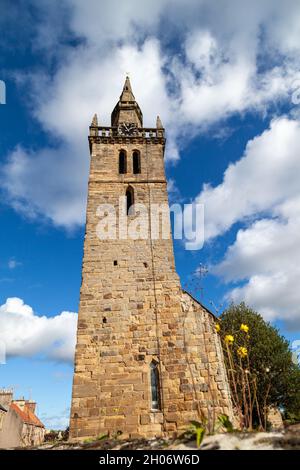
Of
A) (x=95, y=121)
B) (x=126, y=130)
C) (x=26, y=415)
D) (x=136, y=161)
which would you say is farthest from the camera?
(x=26, y=415)

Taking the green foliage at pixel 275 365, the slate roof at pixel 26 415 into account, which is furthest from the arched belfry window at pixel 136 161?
the slate roof at pixel 26 415

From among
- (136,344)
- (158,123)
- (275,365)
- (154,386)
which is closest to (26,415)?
(275,365)

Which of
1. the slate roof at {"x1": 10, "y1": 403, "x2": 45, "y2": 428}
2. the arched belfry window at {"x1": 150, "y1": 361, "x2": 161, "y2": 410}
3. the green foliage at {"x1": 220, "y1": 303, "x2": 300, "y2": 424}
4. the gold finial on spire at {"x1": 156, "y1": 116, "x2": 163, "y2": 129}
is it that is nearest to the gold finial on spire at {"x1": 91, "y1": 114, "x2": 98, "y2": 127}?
the gold finial on spire at {"x1": 156, "y1": 116, "x2": 163, "y2": 129}

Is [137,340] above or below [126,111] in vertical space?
below

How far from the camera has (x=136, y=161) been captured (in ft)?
52.5

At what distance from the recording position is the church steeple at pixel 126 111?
1956cm

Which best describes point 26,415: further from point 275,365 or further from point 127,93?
point 127,93

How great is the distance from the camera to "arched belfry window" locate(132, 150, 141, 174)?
15.5m

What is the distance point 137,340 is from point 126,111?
1491cm

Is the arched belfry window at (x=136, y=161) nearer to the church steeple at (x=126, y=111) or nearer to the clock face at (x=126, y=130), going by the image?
the clock face at (x=126, y=130)

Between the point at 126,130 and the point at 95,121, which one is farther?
the point at 126,130
